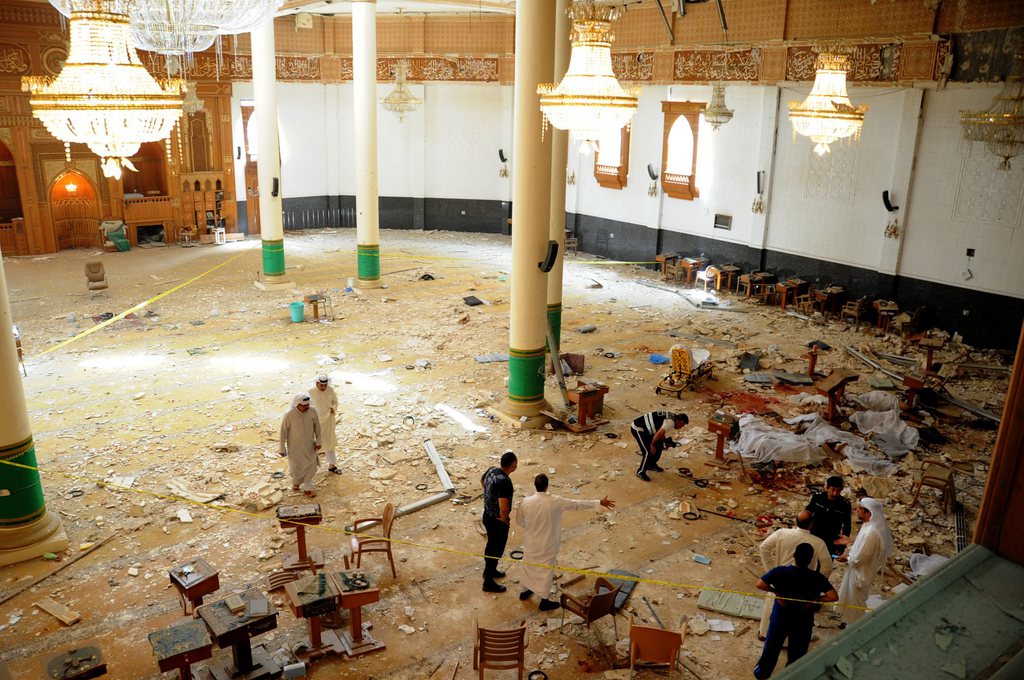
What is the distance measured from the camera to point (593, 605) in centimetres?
623

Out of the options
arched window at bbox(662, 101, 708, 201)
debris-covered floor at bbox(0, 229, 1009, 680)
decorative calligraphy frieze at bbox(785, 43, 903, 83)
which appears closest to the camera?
debris-covered floor at bbox(0, 229, 1009, 680)

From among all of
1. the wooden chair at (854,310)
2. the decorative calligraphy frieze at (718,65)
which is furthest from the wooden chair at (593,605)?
the decorative calligraphy frieze at (718,65)

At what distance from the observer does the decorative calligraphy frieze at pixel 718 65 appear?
17688 mm

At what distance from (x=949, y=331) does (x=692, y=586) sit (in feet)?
35.5

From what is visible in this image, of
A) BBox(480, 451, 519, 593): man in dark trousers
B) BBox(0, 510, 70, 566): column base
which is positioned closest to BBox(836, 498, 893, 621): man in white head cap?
BBox(480, 451, 519, 593): man in dark trousers

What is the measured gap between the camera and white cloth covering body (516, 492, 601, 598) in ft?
22.4

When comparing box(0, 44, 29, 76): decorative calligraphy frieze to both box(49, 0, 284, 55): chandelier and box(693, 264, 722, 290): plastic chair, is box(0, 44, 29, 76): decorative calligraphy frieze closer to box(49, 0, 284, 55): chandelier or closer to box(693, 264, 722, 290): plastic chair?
box(49, 0, 284, 55): chandelier

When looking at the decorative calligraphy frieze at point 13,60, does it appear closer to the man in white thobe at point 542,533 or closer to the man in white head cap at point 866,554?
the man in white thobe at point 542,533

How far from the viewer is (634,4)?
19.9 meters

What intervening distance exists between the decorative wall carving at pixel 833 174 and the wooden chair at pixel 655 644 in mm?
13244

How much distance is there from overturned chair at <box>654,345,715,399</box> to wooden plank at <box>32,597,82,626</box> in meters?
8.44

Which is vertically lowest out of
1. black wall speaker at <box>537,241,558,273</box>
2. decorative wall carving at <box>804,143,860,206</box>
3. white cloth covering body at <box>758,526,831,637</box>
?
white cloth covering body at <box>758,526,831,637</box>

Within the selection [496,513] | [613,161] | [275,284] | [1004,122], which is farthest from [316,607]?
[613,161]

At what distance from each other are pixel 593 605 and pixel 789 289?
1289cm
